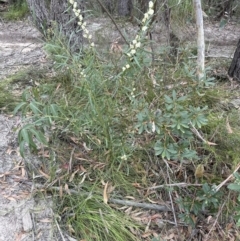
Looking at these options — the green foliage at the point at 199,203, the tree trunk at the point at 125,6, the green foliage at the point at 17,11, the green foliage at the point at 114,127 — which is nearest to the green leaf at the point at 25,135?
the green foliage at the point at 114,127

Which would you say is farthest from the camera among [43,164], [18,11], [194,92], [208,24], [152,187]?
[18,11]

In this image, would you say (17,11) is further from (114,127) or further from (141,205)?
(141,205)

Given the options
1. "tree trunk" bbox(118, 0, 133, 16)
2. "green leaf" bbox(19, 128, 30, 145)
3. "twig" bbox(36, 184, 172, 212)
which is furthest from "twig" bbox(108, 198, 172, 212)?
"tree trunk" bbox(118, 0, 133, 16)

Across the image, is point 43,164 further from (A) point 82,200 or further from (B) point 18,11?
(B) point 18,11

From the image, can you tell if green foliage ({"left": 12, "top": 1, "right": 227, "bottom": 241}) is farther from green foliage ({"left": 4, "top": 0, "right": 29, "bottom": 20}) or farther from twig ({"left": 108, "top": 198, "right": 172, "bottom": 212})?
green foliage ({"left": 4, "top": 0, "right": 29, "bottom": 20})

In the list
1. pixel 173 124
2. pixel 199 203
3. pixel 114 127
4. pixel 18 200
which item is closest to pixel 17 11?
pixel 114 127

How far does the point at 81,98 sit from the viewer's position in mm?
2311

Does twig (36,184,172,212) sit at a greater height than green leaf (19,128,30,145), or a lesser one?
lesser

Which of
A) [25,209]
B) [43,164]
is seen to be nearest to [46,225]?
[25,209]

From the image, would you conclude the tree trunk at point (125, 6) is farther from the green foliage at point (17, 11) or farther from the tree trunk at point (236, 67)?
the tree trunk at point (236, 67)

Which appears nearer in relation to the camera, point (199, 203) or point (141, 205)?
point (199, 203)

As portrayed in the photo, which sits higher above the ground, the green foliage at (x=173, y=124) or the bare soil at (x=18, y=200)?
the green foliage at (x=173, y=124)

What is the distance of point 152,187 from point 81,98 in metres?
0.79

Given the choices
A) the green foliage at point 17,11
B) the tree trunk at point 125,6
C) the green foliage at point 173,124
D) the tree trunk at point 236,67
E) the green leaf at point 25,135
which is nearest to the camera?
the green leaf at point 25,135
